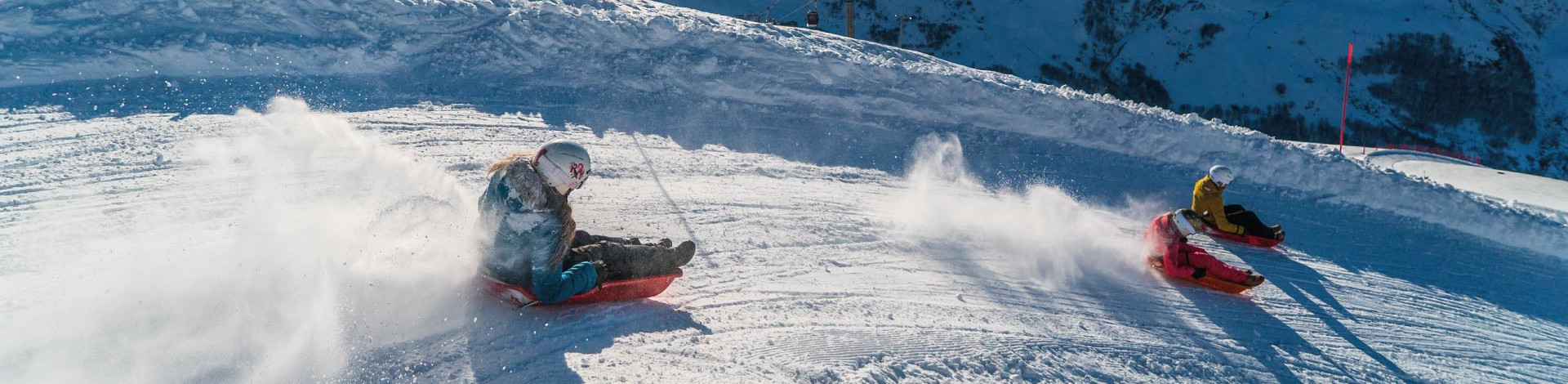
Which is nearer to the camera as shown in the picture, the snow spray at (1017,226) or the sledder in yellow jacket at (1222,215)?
the snow spray at (1017,226)

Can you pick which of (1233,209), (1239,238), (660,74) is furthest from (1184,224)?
(660,74)

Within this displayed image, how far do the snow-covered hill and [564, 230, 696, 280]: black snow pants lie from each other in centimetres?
3471

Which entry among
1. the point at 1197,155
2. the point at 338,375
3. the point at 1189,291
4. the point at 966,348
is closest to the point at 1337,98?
the point at 1197,155

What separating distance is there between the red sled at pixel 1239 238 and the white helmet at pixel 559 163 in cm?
663

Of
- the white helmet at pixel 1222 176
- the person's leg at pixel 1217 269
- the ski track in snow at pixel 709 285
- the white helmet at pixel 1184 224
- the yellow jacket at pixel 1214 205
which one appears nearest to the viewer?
the ski track in snow at pixel 709 285

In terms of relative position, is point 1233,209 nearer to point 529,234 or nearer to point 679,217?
point 679,217

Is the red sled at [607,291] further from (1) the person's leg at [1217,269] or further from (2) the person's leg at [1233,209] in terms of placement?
(2) the person's leg at [1233,209]

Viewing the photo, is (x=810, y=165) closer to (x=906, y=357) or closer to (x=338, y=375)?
(x=906, y=357)

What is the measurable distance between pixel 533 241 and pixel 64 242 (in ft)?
10.2

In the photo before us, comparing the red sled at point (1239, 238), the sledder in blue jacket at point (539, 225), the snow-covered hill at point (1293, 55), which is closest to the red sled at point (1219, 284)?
the red sled at point (1239, 238)

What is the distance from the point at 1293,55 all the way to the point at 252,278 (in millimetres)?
46919

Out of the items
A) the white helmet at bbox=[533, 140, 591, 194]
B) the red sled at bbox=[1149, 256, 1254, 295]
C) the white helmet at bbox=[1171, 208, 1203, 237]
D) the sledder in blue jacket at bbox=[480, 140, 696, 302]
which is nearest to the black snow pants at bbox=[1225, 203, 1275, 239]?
the white helmet at bbox=[1171, 208, 1203, 237]

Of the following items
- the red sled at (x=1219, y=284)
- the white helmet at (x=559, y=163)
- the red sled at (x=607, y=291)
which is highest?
the white helmet at (x=559, y=163)

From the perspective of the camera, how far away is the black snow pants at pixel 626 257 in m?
5.35
